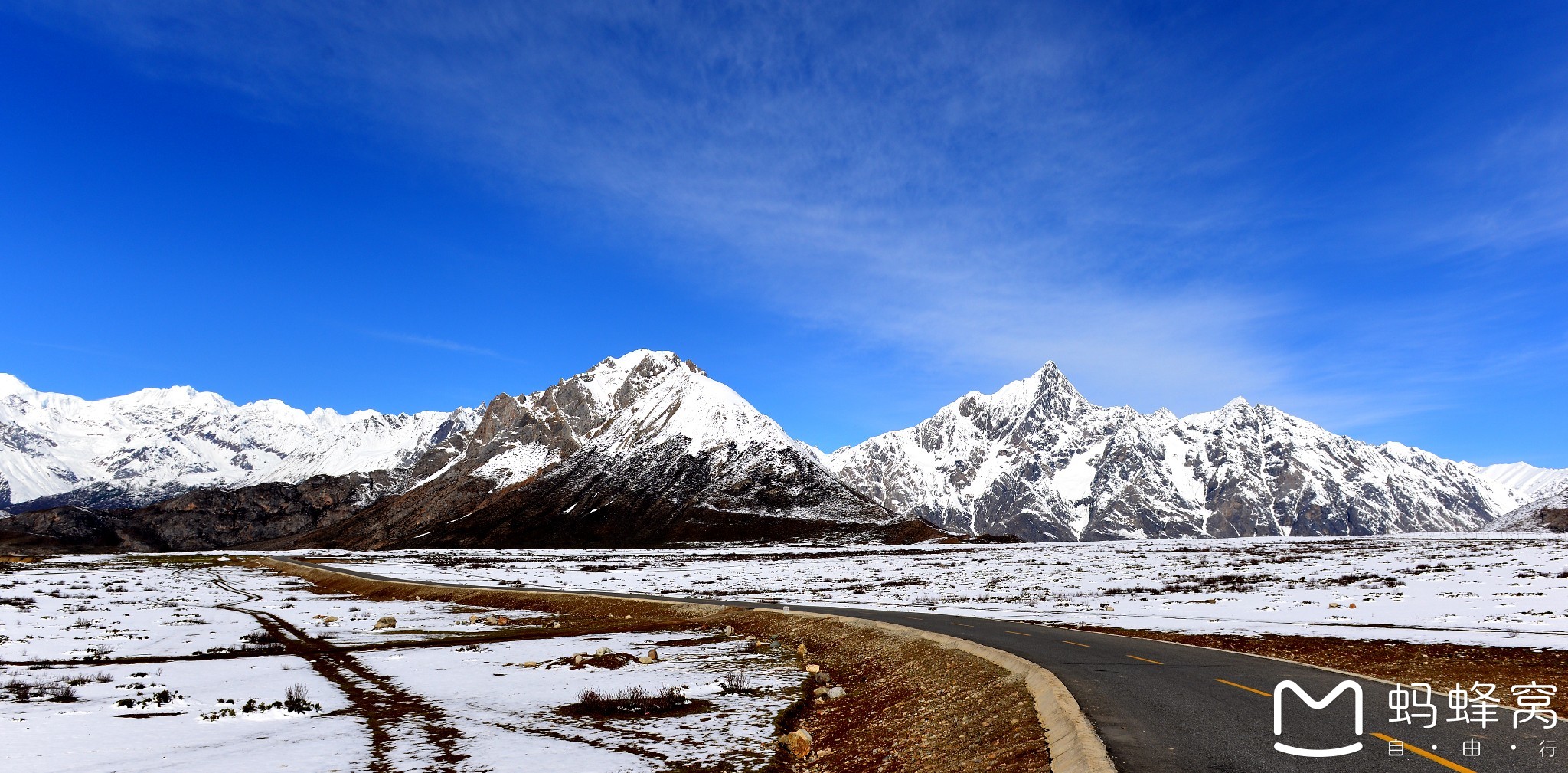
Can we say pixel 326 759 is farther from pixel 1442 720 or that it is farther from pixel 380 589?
pixel 380 589

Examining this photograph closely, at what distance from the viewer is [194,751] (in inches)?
684

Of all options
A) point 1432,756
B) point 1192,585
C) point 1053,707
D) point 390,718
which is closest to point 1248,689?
point 1053,707

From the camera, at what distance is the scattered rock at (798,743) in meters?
16.8

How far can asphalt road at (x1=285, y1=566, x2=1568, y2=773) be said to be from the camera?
447 inches

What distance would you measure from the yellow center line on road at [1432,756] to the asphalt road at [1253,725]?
0.8 inches

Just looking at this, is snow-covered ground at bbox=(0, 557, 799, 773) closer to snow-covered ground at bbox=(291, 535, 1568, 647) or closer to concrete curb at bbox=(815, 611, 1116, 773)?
concrete curb at bbox=(815, 611, 1116, 773)

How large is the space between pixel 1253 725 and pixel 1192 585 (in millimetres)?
49249

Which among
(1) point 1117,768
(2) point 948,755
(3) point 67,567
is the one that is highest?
(1) point 1117,768

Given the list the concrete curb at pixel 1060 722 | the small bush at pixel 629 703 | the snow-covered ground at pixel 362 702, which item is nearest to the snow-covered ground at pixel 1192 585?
the concrete curb at pixel 1060 722

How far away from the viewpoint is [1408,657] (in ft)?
74.2

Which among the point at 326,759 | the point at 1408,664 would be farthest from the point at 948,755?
the point at 1408,664

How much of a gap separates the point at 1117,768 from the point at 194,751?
59.0ft

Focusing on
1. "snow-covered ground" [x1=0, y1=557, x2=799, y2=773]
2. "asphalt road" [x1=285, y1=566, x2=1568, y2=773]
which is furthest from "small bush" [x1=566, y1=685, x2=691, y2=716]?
"asphalt road" [x1=285, y1=566, x2=1568, y2=773]

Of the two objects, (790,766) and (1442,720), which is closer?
(1442,720)
